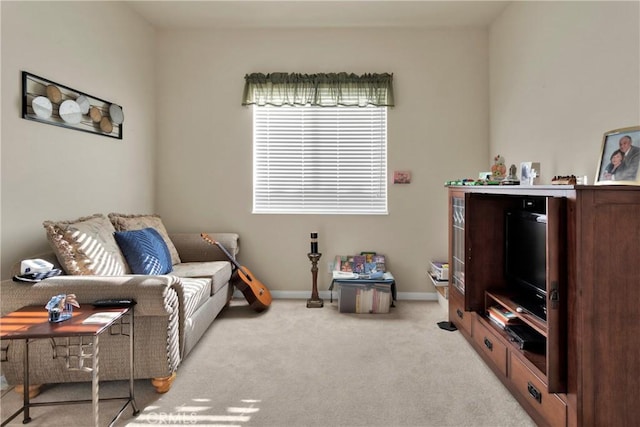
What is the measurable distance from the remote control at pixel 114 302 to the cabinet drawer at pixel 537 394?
2034mm

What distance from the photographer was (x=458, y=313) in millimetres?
2879

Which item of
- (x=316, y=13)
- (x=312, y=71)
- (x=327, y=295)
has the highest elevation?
(x=316, y=13)

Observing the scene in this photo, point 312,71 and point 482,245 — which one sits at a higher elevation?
point 312,71

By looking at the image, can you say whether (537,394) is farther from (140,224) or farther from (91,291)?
(140,224)

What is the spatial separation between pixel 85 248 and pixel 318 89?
2.57m

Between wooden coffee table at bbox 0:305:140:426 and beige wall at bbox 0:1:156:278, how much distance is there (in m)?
0.72

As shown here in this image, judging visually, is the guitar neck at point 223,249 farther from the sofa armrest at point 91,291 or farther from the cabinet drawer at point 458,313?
the cabinet drawer at point 458,313

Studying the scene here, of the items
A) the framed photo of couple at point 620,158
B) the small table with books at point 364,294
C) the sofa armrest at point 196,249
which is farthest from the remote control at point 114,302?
the framed photo of couple at point 620,158

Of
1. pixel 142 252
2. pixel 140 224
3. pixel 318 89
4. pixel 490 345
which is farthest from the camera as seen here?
pixel 318 89

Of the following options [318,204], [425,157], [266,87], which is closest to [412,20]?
[425,157]

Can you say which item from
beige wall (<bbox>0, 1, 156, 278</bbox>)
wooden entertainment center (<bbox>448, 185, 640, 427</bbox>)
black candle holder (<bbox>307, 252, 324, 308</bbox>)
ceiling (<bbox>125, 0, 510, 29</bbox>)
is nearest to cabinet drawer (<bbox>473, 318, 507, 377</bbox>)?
wooden entertainment center (<bbox>448, 185, 640, 427</bbox>)

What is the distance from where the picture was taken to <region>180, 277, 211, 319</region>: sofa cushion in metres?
2.33

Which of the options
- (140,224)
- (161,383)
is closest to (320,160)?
(140,224)

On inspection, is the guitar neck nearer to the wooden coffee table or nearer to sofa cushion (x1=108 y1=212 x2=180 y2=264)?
sofa cushion (x1=108 y1=212 x2=180 y2=264)
